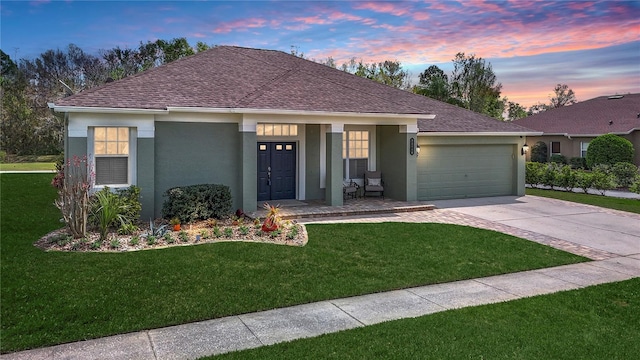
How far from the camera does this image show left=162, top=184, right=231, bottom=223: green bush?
1115 centimetres

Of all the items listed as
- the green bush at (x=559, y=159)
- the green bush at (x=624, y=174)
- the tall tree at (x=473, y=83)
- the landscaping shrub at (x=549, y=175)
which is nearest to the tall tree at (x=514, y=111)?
the tall tree at (x=473, y=83)

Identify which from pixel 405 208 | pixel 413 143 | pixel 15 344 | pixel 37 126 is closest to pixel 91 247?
pixel 15 344

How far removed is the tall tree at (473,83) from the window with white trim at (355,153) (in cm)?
3024

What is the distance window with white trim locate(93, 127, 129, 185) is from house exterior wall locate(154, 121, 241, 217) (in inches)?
32.4

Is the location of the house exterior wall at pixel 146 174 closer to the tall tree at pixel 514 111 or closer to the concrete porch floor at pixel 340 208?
the concrete porch floor at pixel 340 208

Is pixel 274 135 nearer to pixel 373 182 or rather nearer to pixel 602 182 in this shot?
pixel 373 182

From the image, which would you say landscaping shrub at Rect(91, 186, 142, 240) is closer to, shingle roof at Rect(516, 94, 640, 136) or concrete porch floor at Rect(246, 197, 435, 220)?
concrete porch floor at Rect(246, 197, 435, 220)

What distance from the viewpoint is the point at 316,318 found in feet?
19.4

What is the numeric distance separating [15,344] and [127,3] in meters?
14.7

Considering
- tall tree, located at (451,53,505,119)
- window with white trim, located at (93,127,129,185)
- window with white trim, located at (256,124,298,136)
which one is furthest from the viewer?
tall tree, located at (451,53,505,119)

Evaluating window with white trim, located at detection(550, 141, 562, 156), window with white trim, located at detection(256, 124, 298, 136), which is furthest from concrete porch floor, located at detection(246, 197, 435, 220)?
window with white trim, located at detection(550, 141, 562, 156)

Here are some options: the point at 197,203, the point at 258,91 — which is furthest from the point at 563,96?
the point at 197,203

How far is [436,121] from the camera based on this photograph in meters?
18.0

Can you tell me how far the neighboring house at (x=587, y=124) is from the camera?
1072 inches
